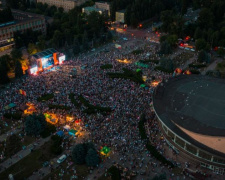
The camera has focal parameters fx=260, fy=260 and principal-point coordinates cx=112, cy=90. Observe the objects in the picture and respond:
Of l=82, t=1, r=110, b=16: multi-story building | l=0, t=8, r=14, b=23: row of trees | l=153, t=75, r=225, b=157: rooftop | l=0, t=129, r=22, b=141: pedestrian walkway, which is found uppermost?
l=0, t=8, r=14, b=23: row of trees

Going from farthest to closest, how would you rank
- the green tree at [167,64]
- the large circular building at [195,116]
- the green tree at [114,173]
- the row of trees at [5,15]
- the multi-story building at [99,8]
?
the multi-story building at [99,8]
the row of trees at [5,15]
the green tree at [167,64]
the large circular building at [195,116]
the green tree at [114,173]

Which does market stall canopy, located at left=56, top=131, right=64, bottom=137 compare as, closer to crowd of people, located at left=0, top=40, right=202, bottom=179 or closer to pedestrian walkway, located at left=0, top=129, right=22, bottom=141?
crowd of people, located at left=0, top=40, right=202, bottom=179

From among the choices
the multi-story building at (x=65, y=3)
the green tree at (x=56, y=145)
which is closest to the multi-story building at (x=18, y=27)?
the multi-story building at (x=65, y=3)

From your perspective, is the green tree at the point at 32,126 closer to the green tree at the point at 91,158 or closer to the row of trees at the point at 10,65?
the green tree at the point at 91,158

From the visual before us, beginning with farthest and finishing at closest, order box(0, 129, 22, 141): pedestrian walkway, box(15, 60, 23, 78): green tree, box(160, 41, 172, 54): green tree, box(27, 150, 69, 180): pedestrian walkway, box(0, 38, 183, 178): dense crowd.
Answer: box(160, 41, 172, 54): green tree < box(15, 60, 23, 78): green tree < box(0, 129, 22, 141): pedestrian walkway < box(0, 38, 183, 178): dense crowd < box(27, 150, 69, 180): pedestrian walkway

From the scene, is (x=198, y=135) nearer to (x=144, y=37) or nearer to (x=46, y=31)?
(x=144, y=37)

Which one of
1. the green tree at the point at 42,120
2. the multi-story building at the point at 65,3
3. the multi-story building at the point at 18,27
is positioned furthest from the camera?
the multi-story building at the point at 65,3

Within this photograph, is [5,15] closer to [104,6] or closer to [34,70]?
[34,70]

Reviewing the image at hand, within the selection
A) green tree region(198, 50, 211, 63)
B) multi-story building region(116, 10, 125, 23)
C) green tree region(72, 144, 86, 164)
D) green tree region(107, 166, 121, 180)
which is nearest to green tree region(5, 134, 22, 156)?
green tree region(72, 144, 86, 164)
